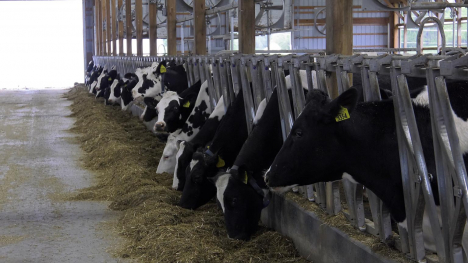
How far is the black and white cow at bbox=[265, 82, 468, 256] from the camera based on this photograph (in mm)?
3500

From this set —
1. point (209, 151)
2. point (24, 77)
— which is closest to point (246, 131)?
point (209, 151)

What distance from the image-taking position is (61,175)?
831 centimetres

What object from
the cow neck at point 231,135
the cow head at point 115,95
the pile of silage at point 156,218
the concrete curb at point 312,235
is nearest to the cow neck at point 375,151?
the concrete curb at point 312,235

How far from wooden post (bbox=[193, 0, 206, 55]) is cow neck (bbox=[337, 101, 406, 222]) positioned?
22.9 feet

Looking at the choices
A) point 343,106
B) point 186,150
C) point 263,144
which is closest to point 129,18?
point 186,150

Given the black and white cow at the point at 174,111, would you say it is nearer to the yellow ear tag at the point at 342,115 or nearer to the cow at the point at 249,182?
the cow at the point at 249,182

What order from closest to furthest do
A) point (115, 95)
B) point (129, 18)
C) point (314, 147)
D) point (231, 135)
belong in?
point (314, 147), point (231, 135), point (115, 95), point (129, 18)

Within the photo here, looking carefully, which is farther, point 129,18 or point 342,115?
point 129,18

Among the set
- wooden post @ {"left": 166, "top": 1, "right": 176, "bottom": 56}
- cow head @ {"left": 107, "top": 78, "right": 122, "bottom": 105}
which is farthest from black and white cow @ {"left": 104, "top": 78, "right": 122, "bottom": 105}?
wooden post @ {"left": 166, "top": 1, "right": 176, "bottom": 56}

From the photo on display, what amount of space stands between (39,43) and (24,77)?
269 cm

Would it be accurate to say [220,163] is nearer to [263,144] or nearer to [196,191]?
[196,191]

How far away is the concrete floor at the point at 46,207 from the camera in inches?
203

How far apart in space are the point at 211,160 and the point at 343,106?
99.8 inches

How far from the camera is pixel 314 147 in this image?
3.64 m
